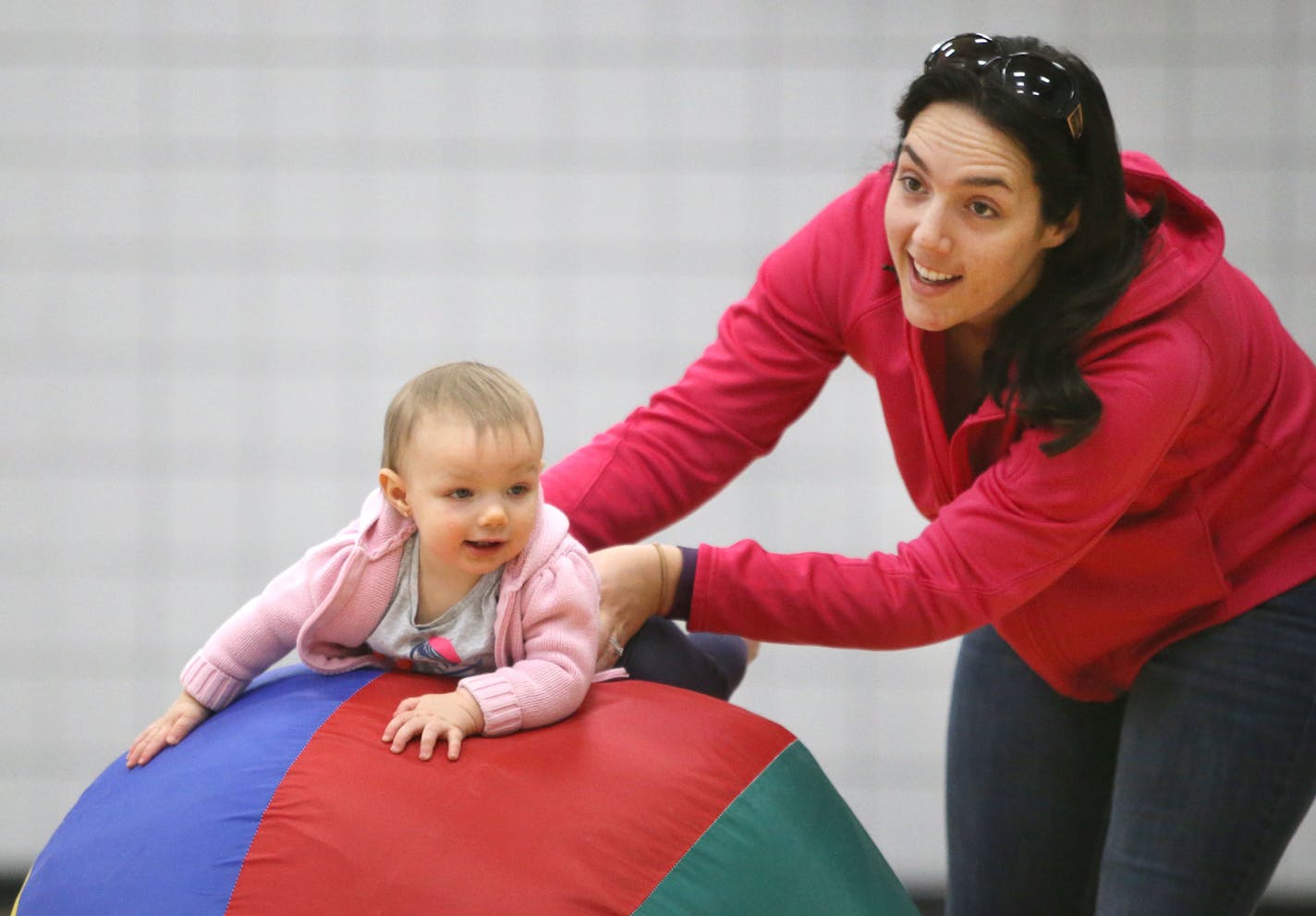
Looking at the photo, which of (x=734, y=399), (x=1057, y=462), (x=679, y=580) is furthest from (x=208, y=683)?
(x=1057, y=462)

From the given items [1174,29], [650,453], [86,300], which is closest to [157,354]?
[86,300]

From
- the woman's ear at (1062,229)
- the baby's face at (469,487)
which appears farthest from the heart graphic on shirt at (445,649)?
the woman's ear at (1062,229)

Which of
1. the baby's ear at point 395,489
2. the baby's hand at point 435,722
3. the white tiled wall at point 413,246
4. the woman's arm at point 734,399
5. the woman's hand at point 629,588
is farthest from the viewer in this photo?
the white tiled wall at point 413,246

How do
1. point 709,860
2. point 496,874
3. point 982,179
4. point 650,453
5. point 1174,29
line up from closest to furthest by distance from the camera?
point 496,874 → point 709,860 → point 982,179 → point 650,453 → point 1174,29

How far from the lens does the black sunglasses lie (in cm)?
145

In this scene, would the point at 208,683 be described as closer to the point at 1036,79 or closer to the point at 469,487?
the point at 469,487

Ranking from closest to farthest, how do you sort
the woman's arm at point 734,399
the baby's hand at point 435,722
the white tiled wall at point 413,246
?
the baby's hand at point 435,722 → the woman's arm at point 734,399 → the white tiled wall at point 413,246

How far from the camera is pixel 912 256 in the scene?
62.3 inches

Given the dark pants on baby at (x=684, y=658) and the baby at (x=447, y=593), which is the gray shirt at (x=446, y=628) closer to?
the baby at (x=447, y=593)

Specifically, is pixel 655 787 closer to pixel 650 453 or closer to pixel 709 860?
pixel 709 860

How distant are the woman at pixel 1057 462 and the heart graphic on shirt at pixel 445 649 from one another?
0.67 ft

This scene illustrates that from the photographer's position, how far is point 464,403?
4.67ft

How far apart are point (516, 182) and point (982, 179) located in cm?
191

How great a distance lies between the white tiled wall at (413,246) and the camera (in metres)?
3.19
